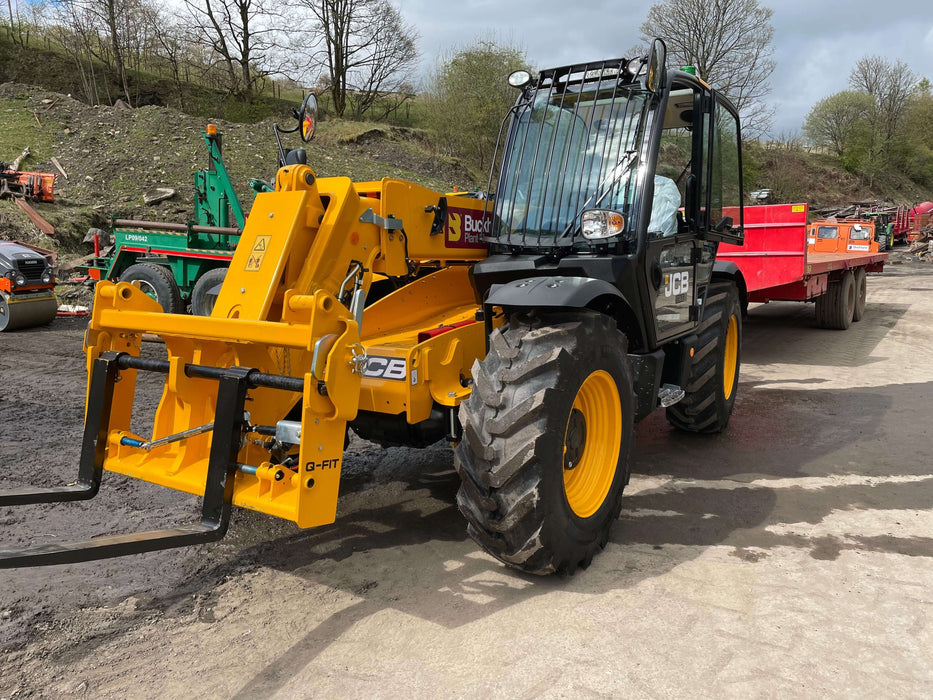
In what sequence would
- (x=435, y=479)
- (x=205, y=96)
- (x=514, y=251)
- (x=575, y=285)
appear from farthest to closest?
(x=205, y=96) → (x=435, y=479) → (x=514, y=251) → (x=575, y=285)

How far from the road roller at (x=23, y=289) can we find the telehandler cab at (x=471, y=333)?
322 inches

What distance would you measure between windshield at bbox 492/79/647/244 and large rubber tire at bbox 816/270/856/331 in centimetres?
855

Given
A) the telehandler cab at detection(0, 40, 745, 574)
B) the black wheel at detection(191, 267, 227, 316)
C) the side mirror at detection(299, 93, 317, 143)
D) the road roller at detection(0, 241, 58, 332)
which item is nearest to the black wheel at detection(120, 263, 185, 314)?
the black wheel at detection(191, 267, 227, 316)

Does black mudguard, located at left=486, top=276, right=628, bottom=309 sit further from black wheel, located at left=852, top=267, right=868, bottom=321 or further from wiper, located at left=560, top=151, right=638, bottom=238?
black wheel, located at left=852, top=267, right=868, bottom=321

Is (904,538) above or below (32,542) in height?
above

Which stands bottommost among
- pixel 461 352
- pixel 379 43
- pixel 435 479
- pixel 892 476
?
pixel 435 479

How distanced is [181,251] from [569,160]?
321 inches

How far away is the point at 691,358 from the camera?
15.7 ft

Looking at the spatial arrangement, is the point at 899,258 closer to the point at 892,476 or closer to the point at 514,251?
the point at 892,476

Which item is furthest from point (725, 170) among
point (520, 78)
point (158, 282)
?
point (158, 282)

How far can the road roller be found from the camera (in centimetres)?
1017

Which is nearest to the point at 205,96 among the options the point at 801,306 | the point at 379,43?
the point at 379,43

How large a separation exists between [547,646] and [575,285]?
5.18 feet

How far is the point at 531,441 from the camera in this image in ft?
9.74
